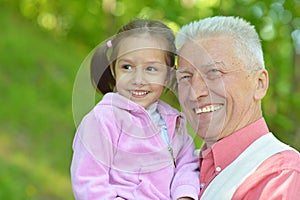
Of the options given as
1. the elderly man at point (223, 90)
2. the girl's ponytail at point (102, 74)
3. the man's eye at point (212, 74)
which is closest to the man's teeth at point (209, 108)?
the elderly man at point (223, 90)

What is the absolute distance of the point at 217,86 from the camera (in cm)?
214

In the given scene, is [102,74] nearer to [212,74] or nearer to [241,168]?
[212,74]

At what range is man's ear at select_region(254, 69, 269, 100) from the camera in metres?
2.15

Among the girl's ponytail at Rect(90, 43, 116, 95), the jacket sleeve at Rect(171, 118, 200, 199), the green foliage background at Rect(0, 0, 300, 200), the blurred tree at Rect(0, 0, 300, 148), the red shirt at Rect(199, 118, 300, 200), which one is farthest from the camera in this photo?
the green foliage background at Rect(0, 0, 300, 200)

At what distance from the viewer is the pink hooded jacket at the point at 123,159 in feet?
6.55

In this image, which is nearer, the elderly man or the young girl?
the young girl

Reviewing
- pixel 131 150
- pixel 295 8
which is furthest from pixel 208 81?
pixel 295 8

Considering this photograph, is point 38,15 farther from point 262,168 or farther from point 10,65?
point 262,168

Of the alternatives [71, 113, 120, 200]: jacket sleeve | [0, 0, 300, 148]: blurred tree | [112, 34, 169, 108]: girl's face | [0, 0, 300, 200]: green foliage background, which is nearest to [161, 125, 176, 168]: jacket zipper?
[112, 34, 169, 108]: girl's face

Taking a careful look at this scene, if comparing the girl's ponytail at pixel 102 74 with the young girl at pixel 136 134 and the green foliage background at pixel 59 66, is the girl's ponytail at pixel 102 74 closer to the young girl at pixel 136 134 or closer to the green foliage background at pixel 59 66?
the young girl at pixel 136 134

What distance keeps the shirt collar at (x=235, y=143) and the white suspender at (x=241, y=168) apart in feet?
0.11

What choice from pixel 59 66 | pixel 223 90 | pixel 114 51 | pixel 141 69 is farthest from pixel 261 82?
pixel 59 66

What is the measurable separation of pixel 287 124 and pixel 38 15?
6846mm

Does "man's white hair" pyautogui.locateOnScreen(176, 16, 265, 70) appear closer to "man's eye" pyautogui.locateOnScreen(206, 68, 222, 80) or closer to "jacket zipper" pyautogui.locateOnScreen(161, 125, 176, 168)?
"man's eye" pyautogui.locateOnScreen(206, 68, 222, 80)
